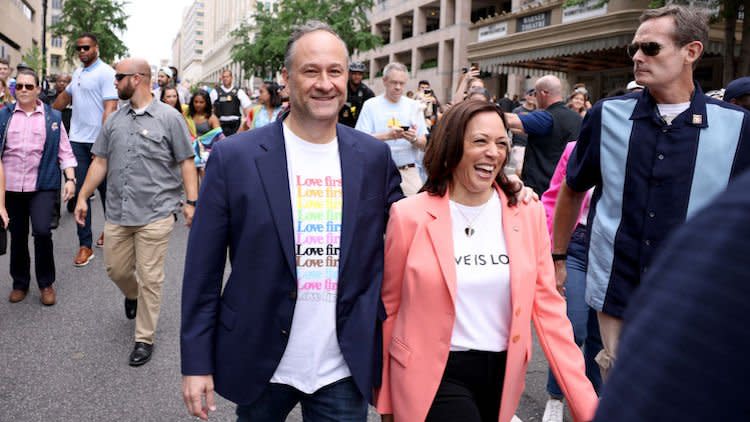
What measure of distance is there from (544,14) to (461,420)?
78.4ft

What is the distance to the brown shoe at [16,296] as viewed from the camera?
6413 millimetres

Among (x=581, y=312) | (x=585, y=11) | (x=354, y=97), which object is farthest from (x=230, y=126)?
(x=585, y=11)

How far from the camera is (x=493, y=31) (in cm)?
2823

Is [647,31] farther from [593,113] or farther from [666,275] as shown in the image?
[666,275]

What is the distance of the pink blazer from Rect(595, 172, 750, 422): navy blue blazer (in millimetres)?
1964

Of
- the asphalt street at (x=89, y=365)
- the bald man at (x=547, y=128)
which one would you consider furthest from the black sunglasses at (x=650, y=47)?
the bald man at (x=547, y=128)

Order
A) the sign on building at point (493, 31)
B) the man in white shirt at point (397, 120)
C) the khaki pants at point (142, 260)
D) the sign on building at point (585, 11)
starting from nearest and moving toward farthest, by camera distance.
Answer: the khaki pants at point (142, 260) → the man in white shirt at point (397, 120) → the sign on building at point (585, 11) → the sign on building at point (493, 31)

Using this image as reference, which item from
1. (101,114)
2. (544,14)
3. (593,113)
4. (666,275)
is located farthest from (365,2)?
(666,275)

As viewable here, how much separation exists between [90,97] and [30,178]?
227 cm

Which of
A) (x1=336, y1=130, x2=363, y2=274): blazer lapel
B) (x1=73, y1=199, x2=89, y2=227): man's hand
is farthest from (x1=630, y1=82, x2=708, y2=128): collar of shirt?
(x1=73, y1=199, x2=89, y2=227): man's hand

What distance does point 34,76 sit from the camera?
6414 millimetres

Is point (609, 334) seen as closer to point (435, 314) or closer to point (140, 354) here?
point (435, 314)

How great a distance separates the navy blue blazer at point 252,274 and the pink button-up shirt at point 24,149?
15.2ft

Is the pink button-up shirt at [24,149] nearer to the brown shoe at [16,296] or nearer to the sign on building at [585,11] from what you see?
the brown shoe at [16,296]
